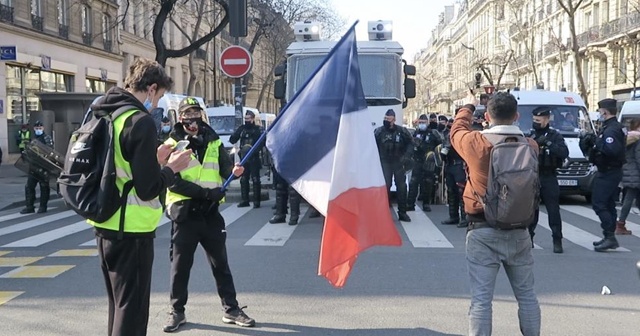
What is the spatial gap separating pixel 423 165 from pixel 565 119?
4354 mm

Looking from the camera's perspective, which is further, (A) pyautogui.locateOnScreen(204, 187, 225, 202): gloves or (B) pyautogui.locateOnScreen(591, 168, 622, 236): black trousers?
(B) pyautogui.locateOnScreen(591, 168, 622, 236): black trousers

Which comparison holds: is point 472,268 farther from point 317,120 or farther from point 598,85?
point 598,85

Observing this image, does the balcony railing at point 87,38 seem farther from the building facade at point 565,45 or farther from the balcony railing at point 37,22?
the building facade at point 565,45

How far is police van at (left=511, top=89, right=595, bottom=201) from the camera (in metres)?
13.6

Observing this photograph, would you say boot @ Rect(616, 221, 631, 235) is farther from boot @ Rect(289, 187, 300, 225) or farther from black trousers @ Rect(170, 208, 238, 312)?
black trousers @ Rect(170, 208, 238, 312)

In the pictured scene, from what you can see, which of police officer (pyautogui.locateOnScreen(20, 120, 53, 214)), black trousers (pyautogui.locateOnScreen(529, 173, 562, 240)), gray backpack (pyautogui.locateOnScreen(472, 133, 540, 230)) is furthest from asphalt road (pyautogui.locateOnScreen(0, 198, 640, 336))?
police officer (pyautogui.locateOnScreen(20, 120, 53, 214))

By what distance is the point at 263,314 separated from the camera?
18.4 feet

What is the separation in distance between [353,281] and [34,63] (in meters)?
25.0

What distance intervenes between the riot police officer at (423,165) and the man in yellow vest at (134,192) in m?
9.23

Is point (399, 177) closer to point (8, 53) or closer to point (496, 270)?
point (496, 270)

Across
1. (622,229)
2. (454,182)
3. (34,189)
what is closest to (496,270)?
(622,229)

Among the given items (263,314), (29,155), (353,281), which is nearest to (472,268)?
(263,314)

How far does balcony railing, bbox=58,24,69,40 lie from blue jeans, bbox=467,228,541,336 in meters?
30.4

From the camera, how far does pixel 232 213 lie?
12406 mm
